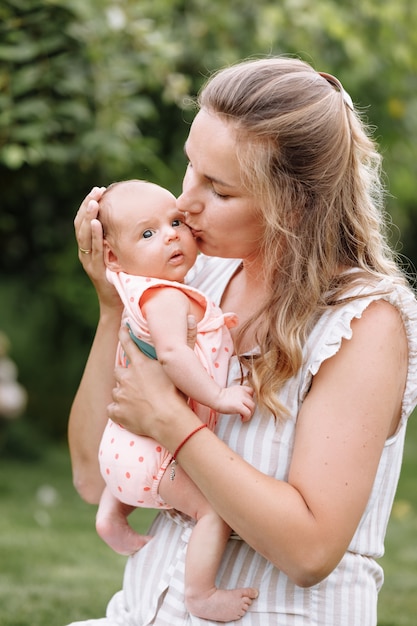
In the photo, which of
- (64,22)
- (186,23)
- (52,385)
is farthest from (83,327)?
(64,22)

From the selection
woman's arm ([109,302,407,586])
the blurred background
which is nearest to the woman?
woman's arm ([109,302,407,586])

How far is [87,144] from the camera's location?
4.88 meters

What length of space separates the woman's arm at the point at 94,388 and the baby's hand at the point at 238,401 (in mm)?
514

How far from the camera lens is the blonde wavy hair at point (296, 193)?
206 centimetres

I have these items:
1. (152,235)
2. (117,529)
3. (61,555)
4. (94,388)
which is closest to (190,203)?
(152,235)

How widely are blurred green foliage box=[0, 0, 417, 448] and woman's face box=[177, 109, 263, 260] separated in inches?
47.8

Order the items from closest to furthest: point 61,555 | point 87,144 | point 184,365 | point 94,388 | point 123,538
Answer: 1. point 184,365
2. point 123,538
3. point 94,388
4. point 87,144
5. point 61,555

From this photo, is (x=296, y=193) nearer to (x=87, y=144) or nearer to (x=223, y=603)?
(x=223, y=603)

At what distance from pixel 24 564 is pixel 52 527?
87cm

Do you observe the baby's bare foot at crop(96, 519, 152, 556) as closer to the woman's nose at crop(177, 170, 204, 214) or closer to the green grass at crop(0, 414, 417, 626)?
the woman's nose at crop(177, 170, 204, 214)

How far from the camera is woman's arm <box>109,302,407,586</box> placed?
6.34 feet

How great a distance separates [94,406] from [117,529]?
13.9 inches

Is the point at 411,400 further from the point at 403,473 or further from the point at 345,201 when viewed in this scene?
the point at 403,473

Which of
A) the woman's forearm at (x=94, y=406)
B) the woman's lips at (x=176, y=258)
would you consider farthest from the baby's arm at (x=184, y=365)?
the woman's forearm at (x=94, y=406)
